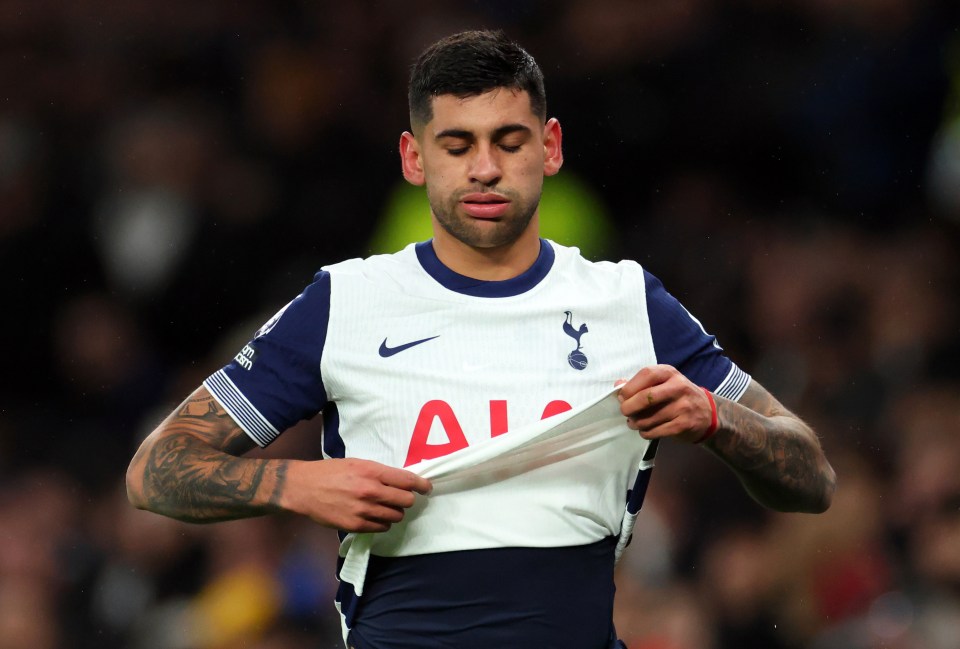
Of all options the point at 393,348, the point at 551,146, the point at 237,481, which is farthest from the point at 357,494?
the point at 551,146

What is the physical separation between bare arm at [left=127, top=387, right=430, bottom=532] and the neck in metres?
0.57

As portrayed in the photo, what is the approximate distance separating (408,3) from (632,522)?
13.9 ft

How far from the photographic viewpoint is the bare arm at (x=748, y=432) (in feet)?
8.20

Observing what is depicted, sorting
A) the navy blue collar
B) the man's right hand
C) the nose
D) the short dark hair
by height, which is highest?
the short dark hair

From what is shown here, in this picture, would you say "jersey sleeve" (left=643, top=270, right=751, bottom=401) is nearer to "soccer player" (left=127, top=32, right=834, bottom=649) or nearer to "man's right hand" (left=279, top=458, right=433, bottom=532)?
"soccer player" (left=127, top=32, right=834, bottom=649)

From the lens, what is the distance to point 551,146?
305 cm

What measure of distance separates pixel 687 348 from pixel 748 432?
0.91 feet

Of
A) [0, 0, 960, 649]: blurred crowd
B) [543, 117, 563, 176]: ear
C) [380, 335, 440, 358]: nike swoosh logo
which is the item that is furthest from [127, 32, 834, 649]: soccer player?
[0, 0, 960, 649]: blurred crowd

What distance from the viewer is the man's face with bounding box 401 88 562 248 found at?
111 inches

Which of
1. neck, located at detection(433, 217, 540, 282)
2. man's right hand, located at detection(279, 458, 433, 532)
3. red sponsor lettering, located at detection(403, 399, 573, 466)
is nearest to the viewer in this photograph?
man's right hand, located at detection(279, 458, 433, 532)

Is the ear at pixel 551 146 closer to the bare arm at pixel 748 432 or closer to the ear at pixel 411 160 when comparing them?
the ear at pixel 411 160

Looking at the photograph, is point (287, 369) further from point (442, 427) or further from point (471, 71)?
point (471, 71)

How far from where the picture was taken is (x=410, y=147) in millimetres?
Answer: 3016

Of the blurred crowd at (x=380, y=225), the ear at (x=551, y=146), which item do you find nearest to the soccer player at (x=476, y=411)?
the ear at (x=551, y=146)
